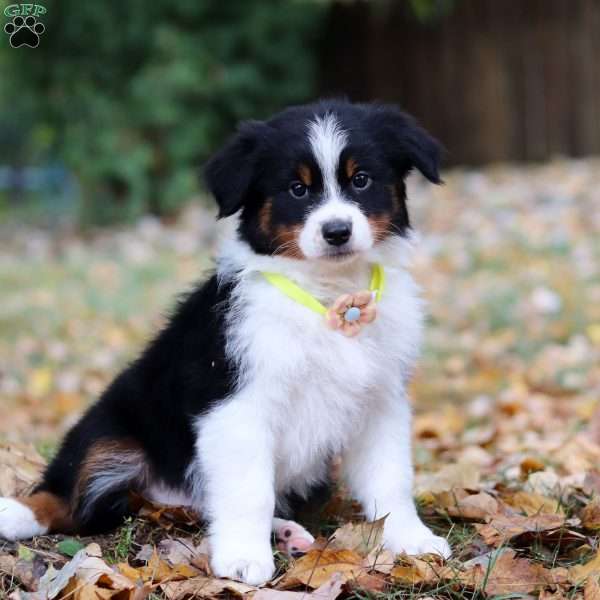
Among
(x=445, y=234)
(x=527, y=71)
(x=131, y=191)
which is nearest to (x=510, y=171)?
(x=527, y=71)

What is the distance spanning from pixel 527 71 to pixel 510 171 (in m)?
1.77

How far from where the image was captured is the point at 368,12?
17078 millimetres

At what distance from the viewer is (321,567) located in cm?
335

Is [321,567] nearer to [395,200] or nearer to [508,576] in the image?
[508,576]

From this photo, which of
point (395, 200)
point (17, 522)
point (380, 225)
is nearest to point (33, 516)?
point (17, 522)

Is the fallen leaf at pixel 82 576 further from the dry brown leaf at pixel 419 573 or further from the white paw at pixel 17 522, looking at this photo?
the dry brown leaf at pixel 419 573

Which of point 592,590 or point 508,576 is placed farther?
point 508,576

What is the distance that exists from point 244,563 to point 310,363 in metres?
0.72

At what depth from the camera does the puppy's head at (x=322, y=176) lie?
356cm

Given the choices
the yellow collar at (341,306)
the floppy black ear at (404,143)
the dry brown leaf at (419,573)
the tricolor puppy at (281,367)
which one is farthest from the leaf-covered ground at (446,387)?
the floppy black ear at (404,143)

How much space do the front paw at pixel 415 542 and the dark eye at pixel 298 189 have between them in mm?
1249

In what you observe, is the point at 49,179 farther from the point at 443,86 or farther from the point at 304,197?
the point at 304,197

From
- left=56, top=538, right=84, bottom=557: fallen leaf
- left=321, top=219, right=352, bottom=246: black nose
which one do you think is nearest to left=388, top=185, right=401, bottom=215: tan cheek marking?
left=321, top=219, right=352, bottom=246: black nose

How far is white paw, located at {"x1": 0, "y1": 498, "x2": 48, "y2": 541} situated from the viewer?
3.62 metres
